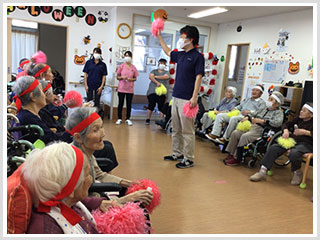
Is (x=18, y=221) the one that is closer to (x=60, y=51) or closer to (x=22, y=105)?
(x=22, y=105)

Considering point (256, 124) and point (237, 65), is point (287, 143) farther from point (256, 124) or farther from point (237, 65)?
point (237, 65)

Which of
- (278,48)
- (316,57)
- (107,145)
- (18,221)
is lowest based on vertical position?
(107,145)

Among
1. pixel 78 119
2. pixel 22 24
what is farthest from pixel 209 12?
pixel 22 24

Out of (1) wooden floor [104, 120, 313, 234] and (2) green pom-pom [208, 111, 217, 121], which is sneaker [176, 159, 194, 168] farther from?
(2) green pom-pom [208, 111, 217, 121]

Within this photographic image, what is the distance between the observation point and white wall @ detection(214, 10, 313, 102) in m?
4.88

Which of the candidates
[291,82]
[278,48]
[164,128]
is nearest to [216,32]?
[278,48]

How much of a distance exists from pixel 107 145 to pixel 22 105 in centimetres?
77

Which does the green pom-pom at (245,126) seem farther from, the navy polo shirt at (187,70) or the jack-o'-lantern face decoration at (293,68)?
the jack-o'-lantern face decoration at (293,68)

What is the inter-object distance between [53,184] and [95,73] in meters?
5.08

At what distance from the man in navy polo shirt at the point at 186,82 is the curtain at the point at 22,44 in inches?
228

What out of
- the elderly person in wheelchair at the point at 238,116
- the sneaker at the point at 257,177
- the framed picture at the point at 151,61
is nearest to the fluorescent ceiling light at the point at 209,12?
the framed picture at the point at 151,61

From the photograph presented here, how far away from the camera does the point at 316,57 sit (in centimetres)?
154

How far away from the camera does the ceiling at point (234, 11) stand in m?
5.09

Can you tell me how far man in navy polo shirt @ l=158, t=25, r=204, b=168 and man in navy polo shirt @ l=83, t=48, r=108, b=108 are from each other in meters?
2.69
